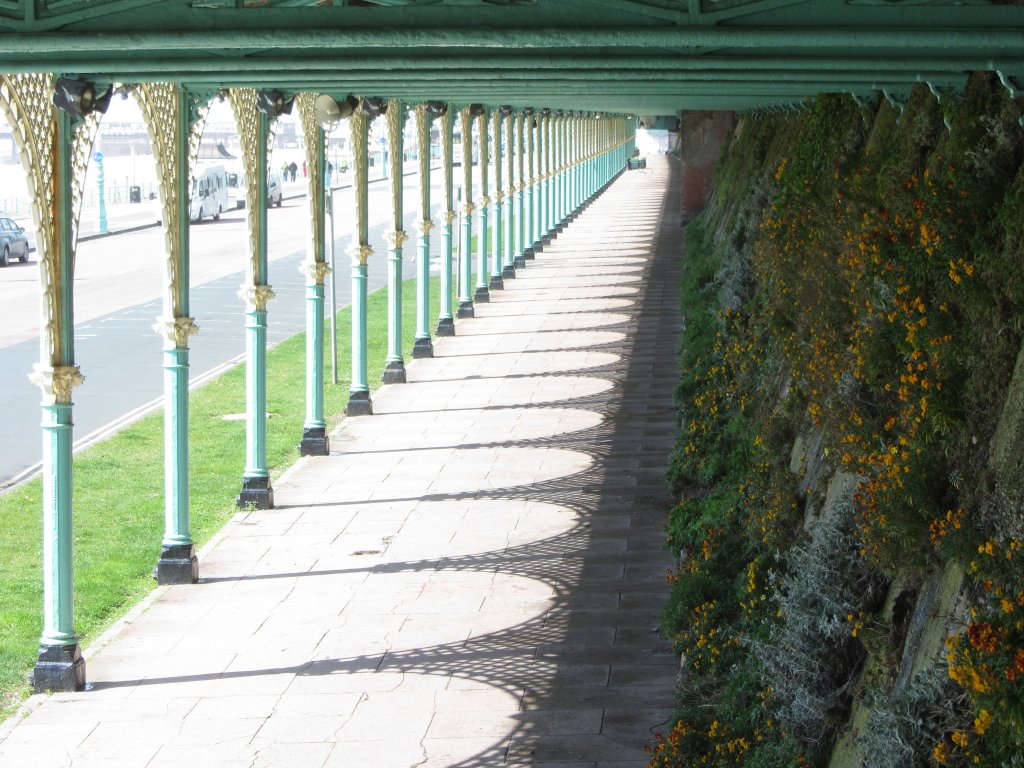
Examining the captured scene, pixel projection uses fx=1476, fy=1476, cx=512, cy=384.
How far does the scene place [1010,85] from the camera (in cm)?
636

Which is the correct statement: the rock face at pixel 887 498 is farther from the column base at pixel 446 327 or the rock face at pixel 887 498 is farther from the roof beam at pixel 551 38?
the column base at pixel 446 327

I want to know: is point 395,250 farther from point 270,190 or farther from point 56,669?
point 270,190

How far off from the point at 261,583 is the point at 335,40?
22.7ft

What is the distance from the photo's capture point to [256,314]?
13.6 metres

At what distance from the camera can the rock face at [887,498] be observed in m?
5.62

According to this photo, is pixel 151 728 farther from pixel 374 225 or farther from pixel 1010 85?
pixel 374 225

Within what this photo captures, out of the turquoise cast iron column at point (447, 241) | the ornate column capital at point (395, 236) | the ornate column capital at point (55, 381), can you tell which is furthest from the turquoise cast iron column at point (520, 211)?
the ornate column capital at point (55, 381)

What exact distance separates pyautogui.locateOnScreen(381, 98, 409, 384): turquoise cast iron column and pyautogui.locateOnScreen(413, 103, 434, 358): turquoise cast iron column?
1.74 meters

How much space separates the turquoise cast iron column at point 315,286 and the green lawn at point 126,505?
486 millimetres

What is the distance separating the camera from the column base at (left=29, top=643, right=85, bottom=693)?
Answer: 376 inches

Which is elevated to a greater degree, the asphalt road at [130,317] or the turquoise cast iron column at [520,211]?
the turquoise cast iron column at [520,211]

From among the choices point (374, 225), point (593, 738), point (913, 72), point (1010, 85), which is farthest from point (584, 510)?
point (374, 225)

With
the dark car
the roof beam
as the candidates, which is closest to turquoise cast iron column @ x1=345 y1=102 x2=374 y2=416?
the roof beam

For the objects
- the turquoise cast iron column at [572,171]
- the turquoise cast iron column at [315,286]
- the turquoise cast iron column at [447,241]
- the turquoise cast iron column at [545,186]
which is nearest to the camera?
the turquoise cast iron column at [315,286]
